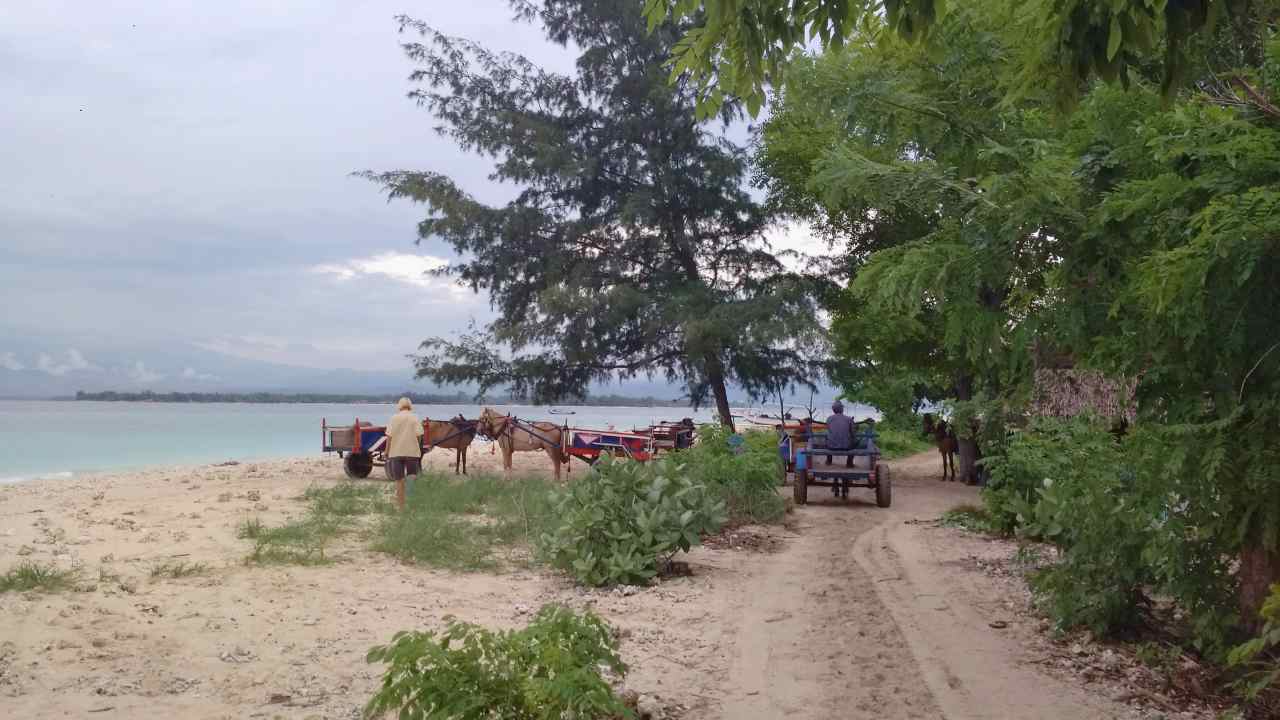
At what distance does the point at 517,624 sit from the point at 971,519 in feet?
25.8

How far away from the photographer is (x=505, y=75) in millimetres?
23234

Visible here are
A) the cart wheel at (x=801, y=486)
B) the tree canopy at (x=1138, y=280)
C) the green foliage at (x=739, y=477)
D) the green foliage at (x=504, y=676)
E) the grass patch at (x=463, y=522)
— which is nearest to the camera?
the green foliage at (x=504, y=676)

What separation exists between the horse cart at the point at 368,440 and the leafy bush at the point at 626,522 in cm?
1035

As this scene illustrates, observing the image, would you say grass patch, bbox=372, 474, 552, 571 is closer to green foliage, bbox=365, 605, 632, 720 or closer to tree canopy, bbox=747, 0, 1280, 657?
tree canopy, bbox=747, 0, 1280, 657

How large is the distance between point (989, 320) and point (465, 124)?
17629 millimetres

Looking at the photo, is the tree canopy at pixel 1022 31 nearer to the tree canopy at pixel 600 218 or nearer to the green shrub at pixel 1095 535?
the green shrub at pixel 1095 535

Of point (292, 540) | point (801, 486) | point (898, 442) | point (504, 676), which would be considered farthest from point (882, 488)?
point (898, 442)

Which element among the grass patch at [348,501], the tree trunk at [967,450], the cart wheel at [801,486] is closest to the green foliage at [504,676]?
the grass patch at [348,501]

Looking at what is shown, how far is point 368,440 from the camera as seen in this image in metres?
Answer: 19.9

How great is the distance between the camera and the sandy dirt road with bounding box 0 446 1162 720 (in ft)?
17.1

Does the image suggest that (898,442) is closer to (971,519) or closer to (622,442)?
(622,442)

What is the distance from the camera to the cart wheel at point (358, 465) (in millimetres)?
20219

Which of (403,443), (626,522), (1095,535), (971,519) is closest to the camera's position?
(1095,535)

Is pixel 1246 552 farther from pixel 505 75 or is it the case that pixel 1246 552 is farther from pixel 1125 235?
pixel 505 75
